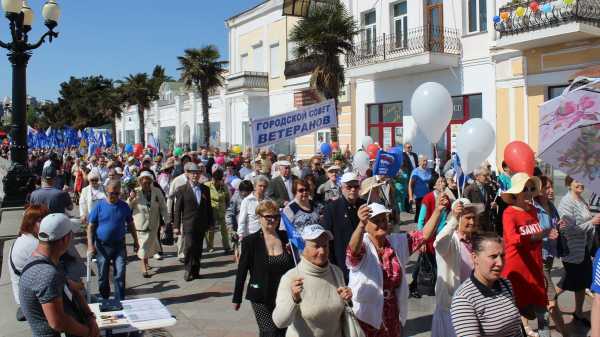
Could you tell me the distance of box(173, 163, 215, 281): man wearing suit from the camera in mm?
8555

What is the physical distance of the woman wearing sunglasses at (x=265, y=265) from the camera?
4453 mm

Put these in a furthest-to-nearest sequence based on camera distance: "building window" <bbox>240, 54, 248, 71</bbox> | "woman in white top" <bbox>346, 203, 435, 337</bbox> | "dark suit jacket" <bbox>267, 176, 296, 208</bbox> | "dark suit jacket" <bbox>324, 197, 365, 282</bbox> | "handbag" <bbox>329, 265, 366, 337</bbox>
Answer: "building window" <bbox>240, 54, 248, 71</bbox>, "dark suit jacket" <bbox>267, 176, 296, 208</bbox>, "dark suit jacket" <bbox>324, 197, 365, 282</bbox>, "woman in white top" <bbox>346, 203, 435, 337</bbox>, "handbag" <bbox>329, 265, 366, 337</bbox>

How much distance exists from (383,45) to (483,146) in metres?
15.9

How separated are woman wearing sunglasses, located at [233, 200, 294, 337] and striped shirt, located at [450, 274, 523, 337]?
171 cm

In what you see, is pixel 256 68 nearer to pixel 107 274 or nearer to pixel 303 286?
pixel 107 274

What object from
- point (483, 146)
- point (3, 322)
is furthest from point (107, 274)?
point (483, 146)

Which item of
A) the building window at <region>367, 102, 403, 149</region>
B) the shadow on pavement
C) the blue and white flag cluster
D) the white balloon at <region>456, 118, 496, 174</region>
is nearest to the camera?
the white balloon at <region>456, 118, 496, 174</region>

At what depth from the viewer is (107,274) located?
6.93 metres

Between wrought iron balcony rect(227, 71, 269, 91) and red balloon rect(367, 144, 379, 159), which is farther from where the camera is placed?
wrought iron balcony rect(227, 71, 269, 91)

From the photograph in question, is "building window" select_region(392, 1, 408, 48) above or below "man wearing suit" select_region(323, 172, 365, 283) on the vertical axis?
above

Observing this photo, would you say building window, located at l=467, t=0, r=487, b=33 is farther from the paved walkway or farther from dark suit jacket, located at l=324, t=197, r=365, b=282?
dark suit jacket, located at l=324, t=197, r=365, b=282

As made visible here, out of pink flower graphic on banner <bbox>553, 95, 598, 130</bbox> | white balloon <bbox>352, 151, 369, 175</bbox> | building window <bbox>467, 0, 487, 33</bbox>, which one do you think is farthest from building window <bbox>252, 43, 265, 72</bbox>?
pink flower graphic on banner <bbox>553, 95, 598, 130</bbox>

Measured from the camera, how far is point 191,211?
343 inches

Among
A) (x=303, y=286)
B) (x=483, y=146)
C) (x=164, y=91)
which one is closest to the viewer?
(x=303, y=286)
